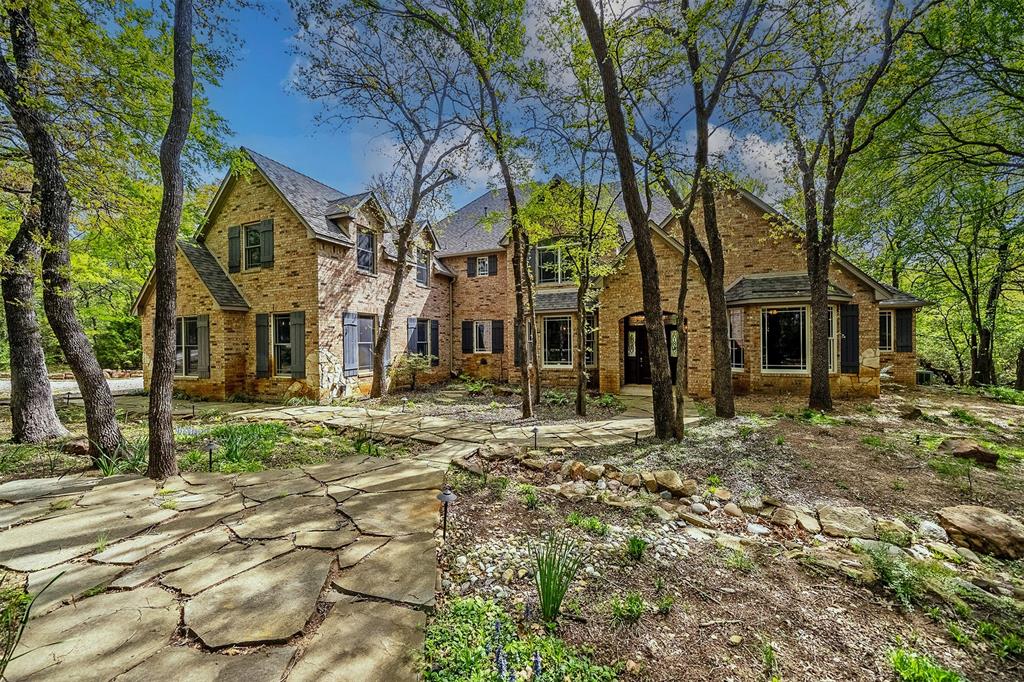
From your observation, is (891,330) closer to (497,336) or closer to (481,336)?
(497,336)

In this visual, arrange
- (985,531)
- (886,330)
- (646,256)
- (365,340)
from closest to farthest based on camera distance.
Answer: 1. (985,531)
2. (646,256)
3. (365,340)
4. (886,330)

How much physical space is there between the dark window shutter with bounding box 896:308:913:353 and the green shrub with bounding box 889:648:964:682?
54.7 ft

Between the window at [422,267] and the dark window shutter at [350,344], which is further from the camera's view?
the window at [422,267]

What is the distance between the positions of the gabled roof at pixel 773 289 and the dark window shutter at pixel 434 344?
10.3 m

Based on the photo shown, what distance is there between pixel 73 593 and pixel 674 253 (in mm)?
12447

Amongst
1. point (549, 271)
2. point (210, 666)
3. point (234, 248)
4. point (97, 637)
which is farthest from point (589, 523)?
point (234, 248)

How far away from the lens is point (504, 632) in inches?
88.3

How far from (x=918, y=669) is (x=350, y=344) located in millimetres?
12532

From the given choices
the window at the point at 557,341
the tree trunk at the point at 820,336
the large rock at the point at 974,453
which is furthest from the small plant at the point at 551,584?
the window at the point at 557,341

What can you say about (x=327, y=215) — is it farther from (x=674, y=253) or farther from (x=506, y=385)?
(x=674, y=253)

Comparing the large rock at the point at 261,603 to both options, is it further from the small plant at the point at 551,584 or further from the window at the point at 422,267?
the window at the point at 422,267

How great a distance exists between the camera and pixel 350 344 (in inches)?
480

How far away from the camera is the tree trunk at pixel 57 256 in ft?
16.5

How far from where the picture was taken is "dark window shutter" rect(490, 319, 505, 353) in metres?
15.7
